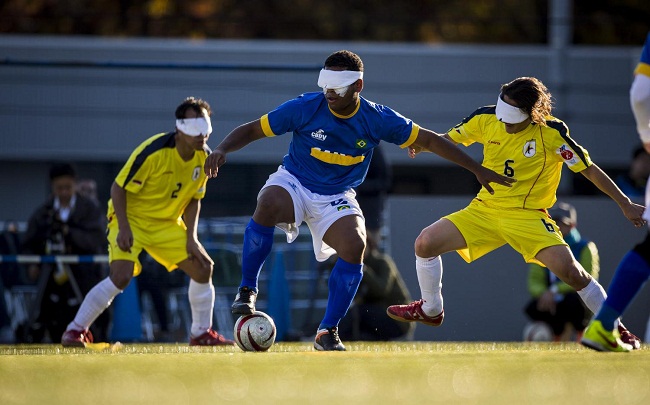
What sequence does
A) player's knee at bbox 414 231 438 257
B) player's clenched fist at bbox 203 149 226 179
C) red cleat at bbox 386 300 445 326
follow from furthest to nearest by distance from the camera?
red cleat at bbox 386 300 445 326 → player's knee at bbox 414 231 438 257 → player's clenched fist at bbox 203 149 226 179

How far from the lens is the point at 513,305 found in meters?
13.0

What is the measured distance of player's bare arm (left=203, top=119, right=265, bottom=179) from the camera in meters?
7.32

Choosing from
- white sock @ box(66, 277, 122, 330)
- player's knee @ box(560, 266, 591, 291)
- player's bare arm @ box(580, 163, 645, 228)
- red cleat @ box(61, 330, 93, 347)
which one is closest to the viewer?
player's bare arm @ box(580, 163, 645, 228)

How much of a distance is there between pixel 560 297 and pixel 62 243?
477 cm

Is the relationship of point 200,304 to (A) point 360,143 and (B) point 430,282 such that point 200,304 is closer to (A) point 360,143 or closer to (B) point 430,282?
Result: (B) point 430,282

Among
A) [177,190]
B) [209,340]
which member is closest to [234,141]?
[177,190]

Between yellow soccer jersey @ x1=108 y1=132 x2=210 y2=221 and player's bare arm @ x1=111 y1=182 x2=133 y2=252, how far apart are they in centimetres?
9

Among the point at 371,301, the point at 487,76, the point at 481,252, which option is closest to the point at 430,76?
the point at 487,76

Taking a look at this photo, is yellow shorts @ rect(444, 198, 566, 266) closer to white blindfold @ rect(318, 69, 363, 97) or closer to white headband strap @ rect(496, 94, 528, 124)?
white headband strap @ rect(496, 94, 528, 124)

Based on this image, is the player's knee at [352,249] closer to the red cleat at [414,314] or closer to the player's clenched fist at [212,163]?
the red cleat at [414,314]

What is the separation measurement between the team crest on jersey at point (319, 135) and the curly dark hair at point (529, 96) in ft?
4.01

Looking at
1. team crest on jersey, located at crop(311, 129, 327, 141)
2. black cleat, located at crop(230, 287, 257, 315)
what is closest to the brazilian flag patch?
team crest on jersey, located at crop(311, 129, 327, 141)

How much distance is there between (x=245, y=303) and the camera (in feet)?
25.2

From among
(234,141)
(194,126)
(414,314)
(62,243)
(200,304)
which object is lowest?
(62,243)
